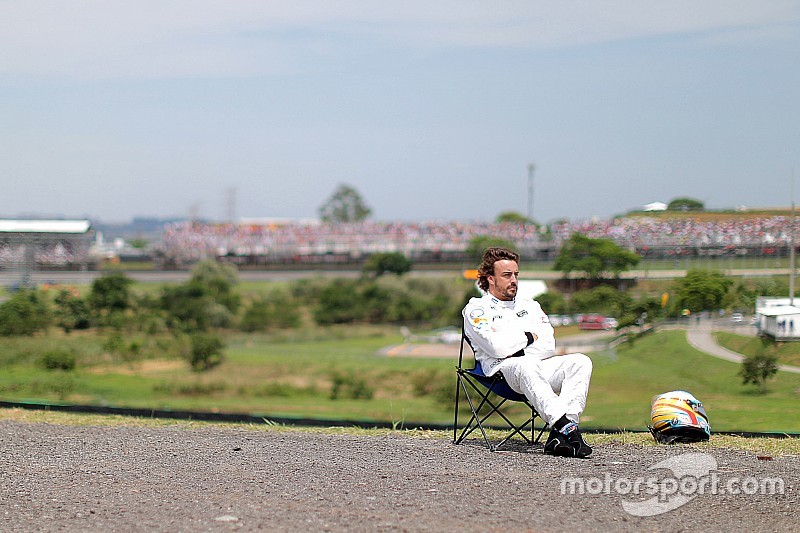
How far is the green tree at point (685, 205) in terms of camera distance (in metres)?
14.8

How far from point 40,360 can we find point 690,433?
23.2 meters

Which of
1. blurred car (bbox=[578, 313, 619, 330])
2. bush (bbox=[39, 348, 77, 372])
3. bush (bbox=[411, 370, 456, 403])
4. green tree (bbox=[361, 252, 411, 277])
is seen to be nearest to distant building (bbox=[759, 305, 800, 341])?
blurred car (bbox=[578, 313, 619, 330])

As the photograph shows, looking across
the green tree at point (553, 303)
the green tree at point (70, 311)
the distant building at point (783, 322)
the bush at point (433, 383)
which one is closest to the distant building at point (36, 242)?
the green tree at point (70, 311)

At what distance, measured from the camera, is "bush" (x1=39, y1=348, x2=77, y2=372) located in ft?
84.0

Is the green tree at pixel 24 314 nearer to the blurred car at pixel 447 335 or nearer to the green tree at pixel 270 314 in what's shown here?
the green tree at pixel 270 314

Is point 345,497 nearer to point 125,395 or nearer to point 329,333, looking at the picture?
point 125,395

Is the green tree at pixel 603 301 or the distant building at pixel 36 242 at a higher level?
the distant building at pixel 36 242

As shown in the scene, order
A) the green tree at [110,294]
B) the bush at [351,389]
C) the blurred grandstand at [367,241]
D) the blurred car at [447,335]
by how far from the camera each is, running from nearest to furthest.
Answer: the blurred grandstand at [367,241] → the bush at [351,389] → the blurred car at [447,335] → the green tree at [110,294]

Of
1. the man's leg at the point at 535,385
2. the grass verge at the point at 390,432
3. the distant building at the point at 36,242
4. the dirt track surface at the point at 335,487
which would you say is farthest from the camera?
the distant building at the point at 36,242

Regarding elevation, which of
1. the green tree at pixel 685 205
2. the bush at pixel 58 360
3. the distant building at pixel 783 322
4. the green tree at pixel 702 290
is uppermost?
the green tree at pixel 685 205

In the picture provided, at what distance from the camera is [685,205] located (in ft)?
48.4

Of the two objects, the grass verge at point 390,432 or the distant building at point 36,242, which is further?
the distant building at point 36,242

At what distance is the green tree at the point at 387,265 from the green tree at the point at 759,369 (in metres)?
42.0

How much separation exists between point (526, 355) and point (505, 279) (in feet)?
1.79
